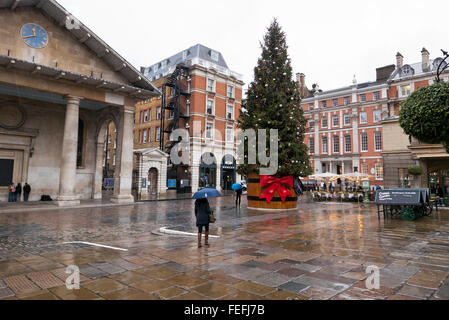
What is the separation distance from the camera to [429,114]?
599cm

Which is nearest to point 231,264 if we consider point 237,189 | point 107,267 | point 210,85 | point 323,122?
point 107,267

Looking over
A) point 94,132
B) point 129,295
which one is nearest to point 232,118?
point 94,132

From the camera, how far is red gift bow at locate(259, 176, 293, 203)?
16609 mm

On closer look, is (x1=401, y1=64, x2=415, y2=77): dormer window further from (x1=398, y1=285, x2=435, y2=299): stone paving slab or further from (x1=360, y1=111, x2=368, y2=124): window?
(x1=398, y1=285, x2=435, y2=299): stone paving slab

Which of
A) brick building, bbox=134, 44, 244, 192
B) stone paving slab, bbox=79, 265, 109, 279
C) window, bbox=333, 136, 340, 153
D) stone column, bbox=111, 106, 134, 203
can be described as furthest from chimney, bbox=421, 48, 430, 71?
stone paving slab, bbox=79, 265, 109, 279

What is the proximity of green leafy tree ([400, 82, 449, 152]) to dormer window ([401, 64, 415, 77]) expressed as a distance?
1682 inches

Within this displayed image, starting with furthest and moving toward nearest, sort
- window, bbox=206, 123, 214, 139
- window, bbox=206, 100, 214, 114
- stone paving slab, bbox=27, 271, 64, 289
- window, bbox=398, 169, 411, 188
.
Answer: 1. window, bbox=206, 100, 214, 114
2. window, bbox=206, 123, 214, 139
3. window, bbox=398, 169, 411, 188
4. stone paving slab, bbox=27, 271, 64, 289

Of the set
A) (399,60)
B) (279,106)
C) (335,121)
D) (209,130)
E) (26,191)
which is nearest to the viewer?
(279,106)

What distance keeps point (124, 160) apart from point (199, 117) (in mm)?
16736

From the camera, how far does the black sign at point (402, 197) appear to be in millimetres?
11703

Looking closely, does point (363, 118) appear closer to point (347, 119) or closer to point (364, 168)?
point (347, 119)

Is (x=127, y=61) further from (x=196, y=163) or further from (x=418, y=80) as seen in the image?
(x=418, y=80)

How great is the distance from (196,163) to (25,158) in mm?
18195

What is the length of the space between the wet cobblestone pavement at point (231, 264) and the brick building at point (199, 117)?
2457 centimetres
